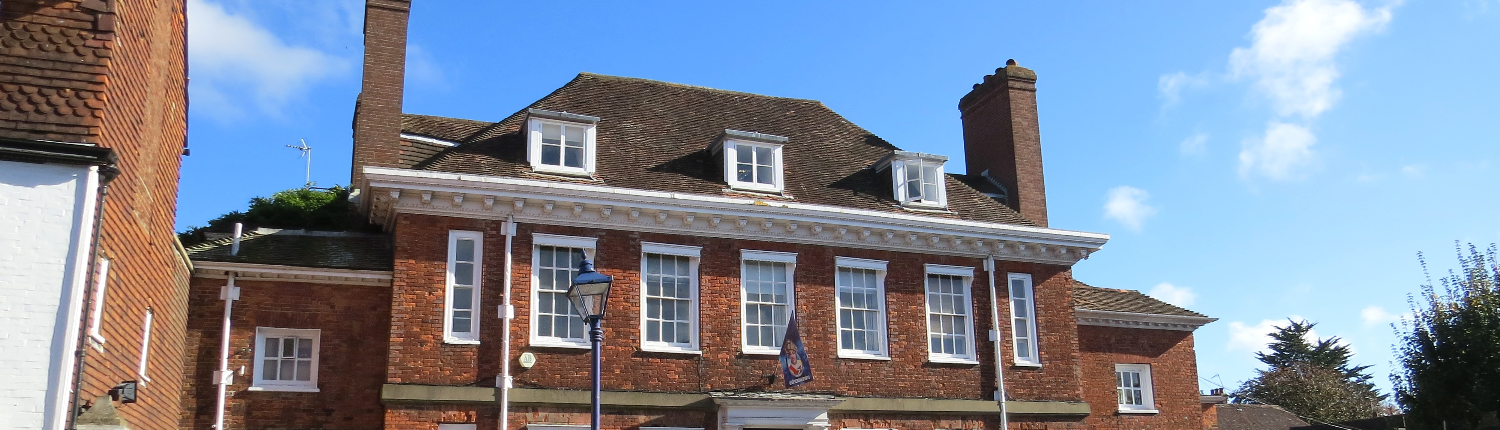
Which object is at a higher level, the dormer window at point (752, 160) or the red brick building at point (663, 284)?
the dormer window at point (752, 160)

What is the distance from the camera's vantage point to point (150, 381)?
594 inches

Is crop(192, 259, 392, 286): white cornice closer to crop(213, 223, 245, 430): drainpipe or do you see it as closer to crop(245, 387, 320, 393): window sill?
crop(213, 223, 245, 430): drainpipe

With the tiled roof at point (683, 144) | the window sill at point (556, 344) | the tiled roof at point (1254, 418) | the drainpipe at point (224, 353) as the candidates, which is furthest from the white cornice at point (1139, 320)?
the drainpipe at point (224, 353)

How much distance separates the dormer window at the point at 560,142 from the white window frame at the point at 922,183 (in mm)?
6044

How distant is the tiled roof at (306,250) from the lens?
725 inches

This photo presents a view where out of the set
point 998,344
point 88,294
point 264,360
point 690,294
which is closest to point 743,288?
point 690,294

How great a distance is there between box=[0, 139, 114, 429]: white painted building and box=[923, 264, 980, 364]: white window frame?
14160 millimetres

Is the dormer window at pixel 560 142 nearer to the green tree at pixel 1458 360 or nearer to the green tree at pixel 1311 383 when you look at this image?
the green tree at pixel 1458 360

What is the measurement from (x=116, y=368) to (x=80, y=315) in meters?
1.90

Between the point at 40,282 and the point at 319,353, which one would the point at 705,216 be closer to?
the point at 319,353

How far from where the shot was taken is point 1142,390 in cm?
2558

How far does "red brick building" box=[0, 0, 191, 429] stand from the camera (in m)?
11.2

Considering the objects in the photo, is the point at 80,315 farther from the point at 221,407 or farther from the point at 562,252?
the point at 562,252

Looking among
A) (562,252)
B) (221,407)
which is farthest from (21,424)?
(562,252)
